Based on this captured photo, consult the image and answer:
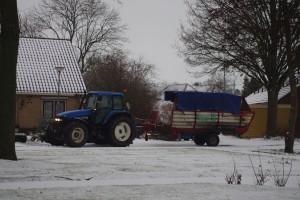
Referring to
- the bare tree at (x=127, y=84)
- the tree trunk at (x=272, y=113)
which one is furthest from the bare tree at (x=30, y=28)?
the tree trunk at (x=272, y=113)

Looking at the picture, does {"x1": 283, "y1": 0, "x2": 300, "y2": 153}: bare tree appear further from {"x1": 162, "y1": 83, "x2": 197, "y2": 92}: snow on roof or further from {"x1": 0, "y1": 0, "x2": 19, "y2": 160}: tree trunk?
{"x1": 162, "y1": 83, "x2": 197, "y2": 92}: snow on roof

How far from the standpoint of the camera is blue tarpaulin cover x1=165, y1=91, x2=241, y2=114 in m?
28.5

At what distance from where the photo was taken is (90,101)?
26.0m

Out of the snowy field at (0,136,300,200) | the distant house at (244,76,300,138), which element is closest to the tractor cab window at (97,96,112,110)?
the snowy field at (0,136,300,200)

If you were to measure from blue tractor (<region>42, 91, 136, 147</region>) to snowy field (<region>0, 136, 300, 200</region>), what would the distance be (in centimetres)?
436

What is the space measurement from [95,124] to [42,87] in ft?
43.2

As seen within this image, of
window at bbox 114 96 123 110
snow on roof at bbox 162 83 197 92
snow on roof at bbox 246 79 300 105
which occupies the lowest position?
window at bbox 114 96 123 110

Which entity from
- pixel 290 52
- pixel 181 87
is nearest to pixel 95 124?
pixel 290 52

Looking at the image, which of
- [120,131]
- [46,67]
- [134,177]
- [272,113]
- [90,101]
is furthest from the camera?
[46,67]

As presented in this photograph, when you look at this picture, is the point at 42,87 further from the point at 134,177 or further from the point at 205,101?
the point at 134,177

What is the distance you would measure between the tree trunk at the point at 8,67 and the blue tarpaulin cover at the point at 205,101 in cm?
1272

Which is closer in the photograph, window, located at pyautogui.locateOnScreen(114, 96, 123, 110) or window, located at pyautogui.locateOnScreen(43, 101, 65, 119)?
window, located at pyautogui.locateOnScreen(114, 96, 123, 110)

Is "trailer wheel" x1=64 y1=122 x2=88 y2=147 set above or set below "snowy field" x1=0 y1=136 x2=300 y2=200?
above

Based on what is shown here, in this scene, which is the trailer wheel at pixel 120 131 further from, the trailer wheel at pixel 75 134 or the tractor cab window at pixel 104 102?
the trailer wheel at pixel 75 134
